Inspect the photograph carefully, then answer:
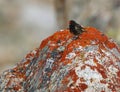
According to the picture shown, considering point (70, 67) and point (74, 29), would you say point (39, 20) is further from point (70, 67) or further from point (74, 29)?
point (70, 67)

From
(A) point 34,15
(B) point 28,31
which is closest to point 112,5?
(B) point 28,31

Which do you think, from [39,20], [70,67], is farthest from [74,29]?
[39,20]

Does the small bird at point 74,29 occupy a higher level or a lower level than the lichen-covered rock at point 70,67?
higher

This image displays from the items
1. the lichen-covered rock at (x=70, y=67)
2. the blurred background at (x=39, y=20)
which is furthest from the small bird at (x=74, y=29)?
the blurred background at (x=39, y=20)

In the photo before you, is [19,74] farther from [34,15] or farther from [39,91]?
[34,15]

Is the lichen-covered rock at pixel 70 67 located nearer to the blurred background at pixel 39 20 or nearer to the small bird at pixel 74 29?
the small bird at pixel 74 29

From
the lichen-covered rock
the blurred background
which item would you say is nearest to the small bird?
the lichen-covered rock
